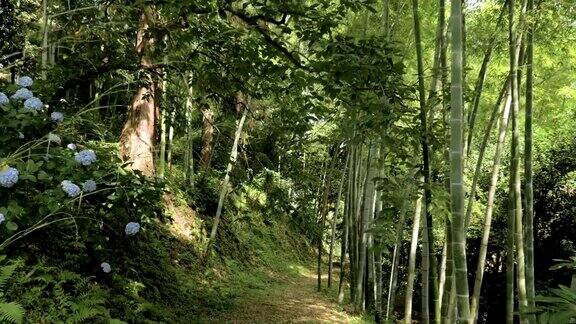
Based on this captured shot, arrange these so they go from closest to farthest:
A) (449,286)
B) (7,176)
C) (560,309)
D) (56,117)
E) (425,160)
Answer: (560,309)
(7,176)
(56,117)
(425,160)
(449,286)

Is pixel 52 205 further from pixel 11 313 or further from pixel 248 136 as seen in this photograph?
pixel 248 136

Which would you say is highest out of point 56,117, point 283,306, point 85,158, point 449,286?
point 56,117

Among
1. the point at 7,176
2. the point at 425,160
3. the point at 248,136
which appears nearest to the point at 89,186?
the point at 7,176

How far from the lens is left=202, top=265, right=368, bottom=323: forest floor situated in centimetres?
542

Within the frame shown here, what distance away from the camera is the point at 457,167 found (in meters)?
2.22

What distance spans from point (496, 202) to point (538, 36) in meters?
6.04

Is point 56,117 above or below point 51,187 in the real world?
above

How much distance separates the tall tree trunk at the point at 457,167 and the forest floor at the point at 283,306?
3.16 m

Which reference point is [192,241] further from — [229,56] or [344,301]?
[229,56]

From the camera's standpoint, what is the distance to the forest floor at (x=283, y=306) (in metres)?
5.42

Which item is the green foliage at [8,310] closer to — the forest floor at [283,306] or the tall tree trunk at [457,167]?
the tall tree trunk at [457,167]

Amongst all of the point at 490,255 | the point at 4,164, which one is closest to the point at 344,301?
the point at 490,255

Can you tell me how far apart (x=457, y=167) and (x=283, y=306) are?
4.88 meters

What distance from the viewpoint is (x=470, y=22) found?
5832mm
